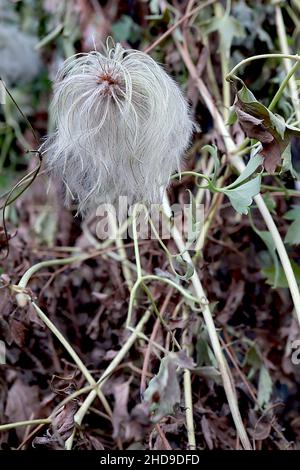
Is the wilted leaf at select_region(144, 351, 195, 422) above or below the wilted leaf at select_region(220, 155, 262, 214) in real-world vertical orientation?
below

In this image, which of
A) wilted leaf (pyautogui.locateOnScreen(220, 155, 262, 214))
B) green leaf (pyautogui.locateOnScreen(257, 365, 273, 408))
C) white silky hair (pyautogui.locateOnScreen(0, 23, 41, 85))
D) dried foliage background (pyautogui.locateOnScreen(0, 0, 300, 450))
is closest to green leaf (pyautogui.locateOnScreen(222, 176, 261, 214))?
Answer: wilted leaf (pyautogui.locateOnScreen(220, 155, 262, 214))

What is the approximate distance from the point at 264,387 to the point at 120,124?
387 millimetres

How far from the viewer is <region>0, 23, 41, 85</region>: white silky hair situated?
1184 millimetres

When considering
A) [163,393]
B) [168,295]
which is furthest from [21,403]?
[163,393]

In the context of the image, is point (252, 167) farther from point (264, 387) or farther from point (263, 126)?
point (264, 387)

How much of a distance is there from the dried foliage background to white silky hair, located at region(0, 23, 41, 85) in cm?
13

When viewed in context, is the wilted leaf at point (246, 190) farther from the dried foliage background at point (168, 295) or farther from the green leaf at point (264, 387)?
the green leaf at point (264, 387)

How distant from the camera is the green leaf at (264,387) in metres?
0.75

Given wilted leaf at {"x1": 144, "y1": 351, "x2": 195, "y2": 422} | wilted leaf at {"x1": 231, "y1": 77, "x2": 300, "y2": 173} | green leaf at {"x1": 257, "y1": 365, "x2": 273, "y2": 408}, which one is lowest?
green leaf at {"x1": 257, "y1": 365, "x2": 273, "y2": 408}

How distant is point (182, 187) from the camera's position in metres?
0.87

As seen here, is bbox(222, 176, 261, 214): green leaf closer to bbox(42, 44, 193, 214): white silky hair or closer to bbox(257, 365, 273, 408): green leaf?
bbox(42, 44, 193, 214): white silky hair

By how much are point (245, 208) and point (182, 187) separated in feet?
1.01

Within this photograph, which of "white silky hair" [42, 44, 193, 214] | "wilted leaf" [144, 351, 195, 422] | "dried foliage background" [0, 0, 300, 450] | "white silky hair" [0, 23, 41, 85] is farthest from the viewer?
"white silky hair" [0, 23, 41, 85]

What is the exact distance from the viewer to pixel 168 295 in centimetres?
75
